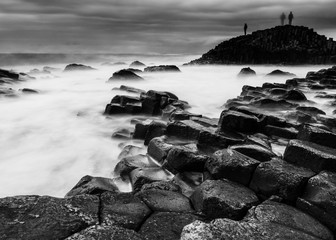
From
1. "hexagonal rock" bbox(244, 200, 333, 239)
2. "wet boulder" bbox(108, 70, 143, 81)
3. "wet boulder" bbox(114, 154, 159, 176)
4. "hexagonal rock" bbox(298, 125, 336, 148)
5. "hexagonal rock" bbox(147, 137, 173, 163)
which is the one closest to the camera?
"hexagonal rock" bbox(244, 200, 333, 239)

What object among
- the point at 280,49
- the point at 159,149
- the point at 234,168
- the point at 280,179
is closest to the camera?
the point at 280,179

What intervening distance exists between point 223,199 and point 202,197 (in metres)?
0.27

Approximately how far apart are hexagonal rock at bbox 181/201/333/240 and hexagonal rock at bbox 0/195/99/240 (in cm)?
114

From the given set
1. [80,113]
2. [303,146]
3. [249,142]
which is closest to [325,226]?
[303,146]

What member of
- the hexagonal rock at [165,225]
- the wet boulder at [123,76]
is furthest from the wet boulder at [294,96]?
the wet boulder at [123,76]

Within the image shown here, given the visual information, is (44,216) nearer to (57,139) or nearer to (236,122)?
(236,122)

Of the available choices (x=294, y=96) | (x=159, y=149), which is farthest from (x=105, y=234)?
(x=294, y=96)

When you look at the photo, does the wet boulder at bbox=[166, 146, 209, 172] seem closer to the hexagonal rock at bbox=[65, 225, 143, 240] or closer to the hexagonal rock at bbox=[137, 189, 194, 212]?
the hexagonal rock at bbox=[137, 189, 194, 212]

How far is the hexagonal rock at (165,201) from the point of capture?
12.4 feet

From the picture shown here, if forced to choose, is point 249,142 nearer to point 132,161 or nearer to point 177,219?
point 132,161

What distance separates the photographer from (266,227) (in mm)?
3082

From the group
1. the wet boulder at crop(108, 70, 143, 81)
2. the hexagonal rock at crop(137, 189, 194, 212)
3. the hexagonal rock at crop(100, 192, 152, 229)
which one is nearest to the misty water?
the hexagonal rock at crop(100, 192, 152, 229)

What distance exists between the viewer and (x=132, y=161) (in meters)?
5.82

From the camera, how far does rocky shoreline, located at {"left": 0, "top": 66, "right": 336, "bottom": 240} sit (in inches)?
119
